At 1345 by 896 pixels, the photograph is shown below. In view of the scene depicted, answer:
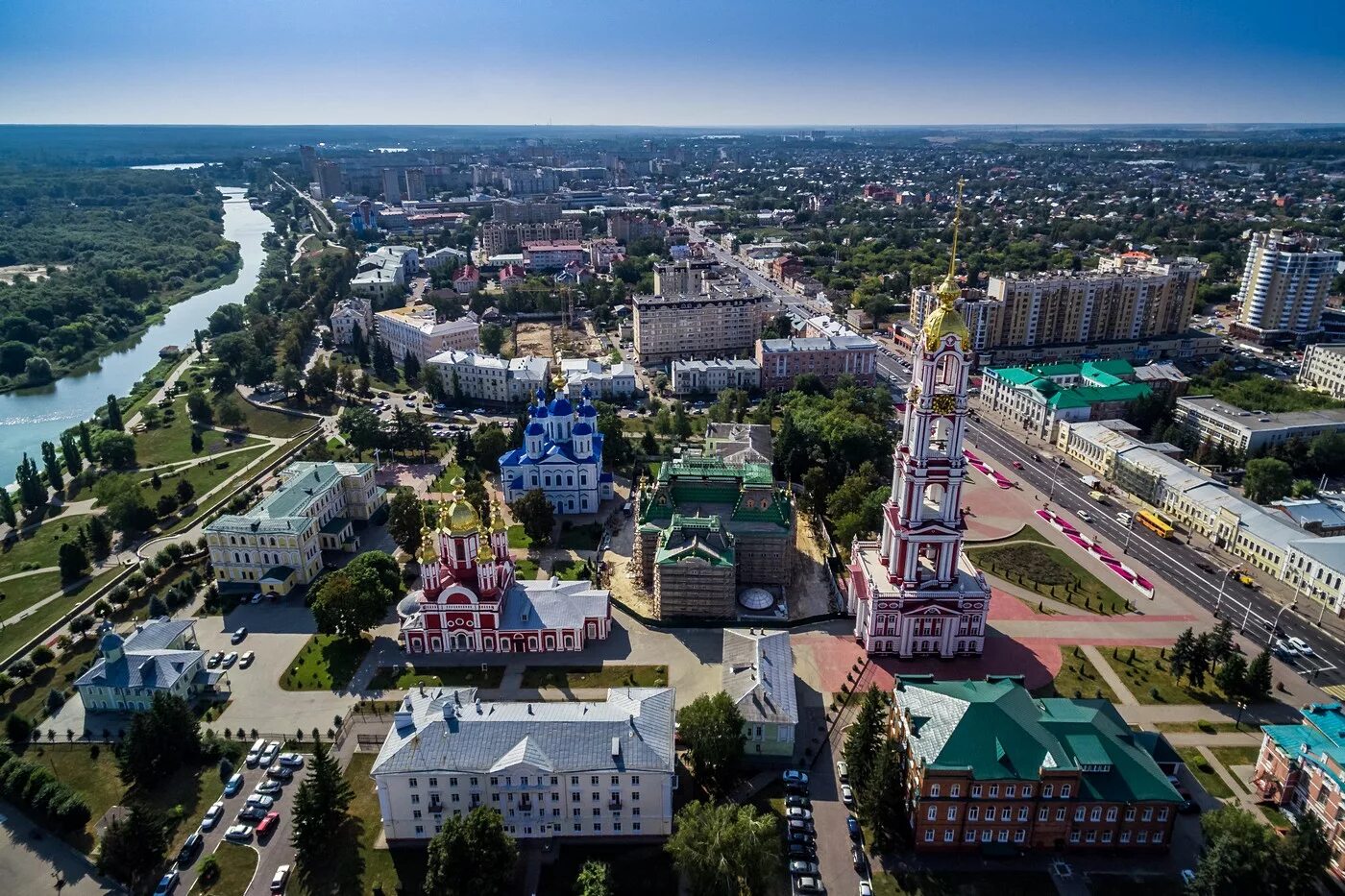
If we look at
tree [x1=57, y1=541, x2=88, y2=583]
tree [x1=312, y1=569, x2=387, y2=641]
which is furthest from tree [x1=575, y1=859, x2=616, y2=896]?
tree [x1=57, y1=541, x2=88, y2=583]

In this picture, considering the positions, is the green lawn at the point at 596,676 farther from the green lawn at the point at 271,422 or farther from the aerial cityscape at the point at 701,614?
the green lawn at the point at 271,422

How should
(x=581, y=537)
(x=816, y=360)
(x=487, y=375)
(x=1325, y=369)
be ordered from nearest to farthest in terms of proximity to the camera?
(x=581, y=537) < (x=1325, y=369) < (x=487, y=375) < (x=816, y=360)

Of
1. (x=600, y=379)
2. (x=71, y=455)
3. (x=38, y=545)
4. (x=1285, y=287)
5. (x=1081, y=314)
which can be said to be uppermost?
(x=1285, y=287)

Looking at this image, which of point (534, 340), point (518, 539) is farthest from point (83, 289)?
point (518, 539)

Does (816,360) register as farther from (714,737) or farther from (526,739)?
(526,739)

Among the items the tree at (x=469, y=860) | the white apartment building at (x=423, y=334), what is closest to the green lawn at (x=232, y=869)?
the tree at (x=469, y=860)

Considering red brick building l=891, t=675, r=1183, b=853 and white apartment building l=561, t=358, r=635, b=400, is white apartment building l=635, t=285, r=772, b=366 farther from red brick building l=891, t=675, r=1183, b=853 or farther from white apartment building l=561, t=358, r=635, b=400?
red brick building l=891, t=675, r=1183, b=853
